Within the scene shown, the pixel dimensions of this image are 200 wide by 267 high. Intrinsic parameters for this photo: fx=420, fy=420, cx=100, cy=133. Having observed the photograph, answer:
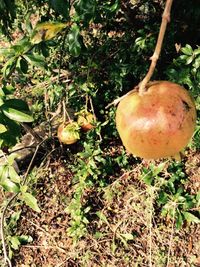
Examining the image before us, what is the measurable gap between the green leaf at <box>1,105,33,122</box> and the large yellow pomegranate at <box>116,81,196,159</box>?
0.46 metres

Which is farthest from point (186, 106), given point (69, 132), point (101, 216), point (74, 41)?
point (101, 216)

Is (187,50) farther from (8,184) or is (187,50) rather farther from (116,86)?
(8,184)

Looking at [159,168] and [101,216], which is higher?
[159,168]

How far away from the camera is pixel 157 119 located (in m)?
0.95

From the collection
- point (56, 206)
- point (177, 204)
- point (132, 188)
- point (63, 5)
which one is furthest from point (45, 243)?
point (63, 5)

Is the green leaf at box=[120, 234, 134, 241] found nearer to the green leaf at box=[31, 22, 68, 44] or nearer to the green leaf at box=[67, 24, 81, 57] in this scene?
the green leaf at box=[67, 24, 81, 57]

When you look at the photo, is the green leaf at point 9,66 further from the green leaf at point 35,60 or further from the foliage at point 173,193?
the foliage at point 173,193

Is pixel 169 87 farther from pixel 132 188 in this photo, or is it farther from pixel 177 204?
pixel 132 188

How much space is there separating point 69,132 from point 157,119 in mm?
2001

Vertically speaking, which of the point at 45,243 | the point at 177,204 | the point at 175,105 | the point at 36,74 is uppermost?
the point at 175,105

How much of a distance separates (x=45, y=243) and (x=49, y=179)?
529 mm

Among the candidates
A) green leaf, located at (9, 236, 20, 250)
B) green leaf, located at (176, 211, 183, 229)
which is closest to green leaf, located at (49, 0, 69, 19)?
green leaf, located at (176, 211, 183, 229)

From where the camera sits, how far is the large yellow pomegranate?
3.12 feet

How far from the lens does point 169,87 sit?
0.99 m
